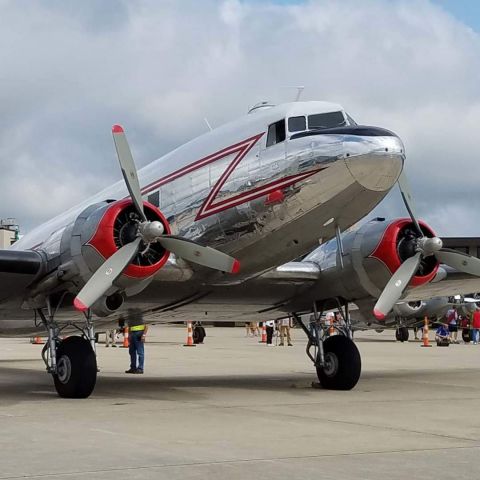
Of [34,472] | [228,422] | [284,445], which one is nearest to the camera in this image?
[34,472]

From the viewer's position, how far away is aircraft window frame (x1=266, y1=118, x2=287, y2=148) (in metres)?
11.9

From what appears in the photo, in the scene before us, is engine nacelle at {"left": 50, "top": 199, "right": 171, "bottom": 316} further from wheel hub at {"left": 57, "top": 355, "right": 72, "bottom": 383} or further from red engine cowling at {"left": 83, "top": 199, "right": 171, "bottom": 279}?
wheel hub at {"left": 57, "top": 355, "right": 72, "bottom": 383}

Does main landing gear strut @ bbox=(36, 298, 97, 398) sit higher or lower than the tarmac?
higher

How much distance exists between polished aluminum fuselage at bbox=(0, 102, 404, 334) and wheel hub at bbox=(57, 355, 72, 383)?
1688mm

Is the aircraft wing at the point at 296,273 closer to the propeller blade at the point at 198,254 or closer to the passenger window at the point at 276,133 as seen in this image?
the propeller blade at the point at 198,254

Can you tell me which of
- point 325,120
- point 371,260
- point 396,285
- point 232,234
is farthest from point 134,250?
point 371,260

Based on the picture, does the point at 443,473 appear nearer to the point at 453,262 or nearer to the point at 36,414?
the point at 36,414

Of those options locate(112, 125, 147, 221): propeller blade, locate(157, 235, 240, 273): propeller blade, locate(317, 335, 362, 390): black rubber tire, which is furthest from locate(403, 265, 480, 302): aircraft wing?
locate(112, 125, 147, 221): propeller blade

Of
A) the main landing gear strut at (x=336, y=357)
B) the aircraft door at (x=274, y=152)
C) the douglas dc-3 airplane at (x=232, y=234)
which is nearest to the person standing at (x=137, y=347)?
the douglas dc-3 airplane at (x=232, y=234)

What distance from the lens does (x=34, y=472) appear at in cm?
610

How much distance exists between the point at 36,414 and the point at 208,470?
4.55 meters

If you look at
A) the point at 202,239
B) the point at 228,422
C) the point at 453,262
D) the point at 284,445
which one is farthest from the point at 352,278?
the point at 284,445

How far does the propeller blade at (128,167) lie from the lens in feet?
37.7

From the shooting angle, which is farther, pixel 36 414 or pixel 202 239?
pixel 202 239
